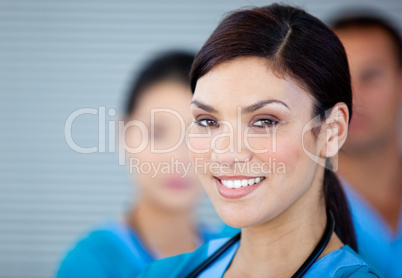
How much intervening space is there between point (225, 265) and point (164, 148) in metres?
1.15

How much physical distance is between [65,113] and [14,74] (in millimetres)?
640

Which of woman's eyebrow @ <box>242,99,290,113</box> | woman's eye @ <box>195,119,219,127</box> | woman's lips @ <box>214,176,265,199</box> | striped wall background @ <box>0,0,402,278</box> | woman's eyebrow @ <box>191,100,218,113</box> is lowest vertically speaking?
striped wall background @ <box>0,0,402,278</box>

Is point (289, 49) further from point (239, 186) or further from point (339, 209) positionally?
point (339, 209)

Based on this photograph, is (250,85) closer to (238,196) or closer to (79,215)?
(238,196)

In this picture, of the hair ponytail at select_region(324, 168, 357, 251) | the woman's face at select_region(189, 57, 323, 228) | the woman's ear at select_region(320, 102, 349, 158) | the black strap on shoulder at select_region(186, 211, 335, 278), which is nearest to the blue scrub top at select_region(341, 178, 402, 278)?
the hair ponytail at select_region(324, 168, 357, 251)

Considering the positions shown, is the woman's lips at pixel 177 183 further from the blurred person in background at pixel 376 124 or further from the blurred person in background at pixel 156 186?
the blurred person in background at pixel 376 124

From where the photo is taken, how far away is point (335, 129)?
5.60 ft

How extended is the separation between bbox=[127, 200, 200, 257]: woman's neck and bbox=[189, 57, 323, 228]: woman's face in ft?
4.50

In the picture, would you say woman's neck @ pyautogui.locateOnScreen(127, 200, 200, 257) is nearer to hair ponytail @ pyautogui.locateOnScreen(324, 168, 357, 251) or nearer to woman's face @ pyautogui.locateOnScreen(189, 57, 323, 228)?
hair ponytail @ pyautogui.locateOnScreen(324, 168, 357, 251)

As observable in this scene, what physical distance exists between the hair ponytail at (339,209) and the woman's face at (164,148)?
1.11 meters

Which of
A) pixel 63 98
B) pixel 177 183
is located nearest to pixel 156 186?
pixel 177 183

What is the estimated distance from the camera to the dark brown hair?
1597 mm

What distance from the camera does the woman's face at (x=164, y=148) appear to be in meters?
2.84

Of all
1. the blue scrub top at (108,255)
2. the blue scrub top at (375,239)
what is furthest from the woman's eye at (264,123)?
the blue scrub top at (108,255)
